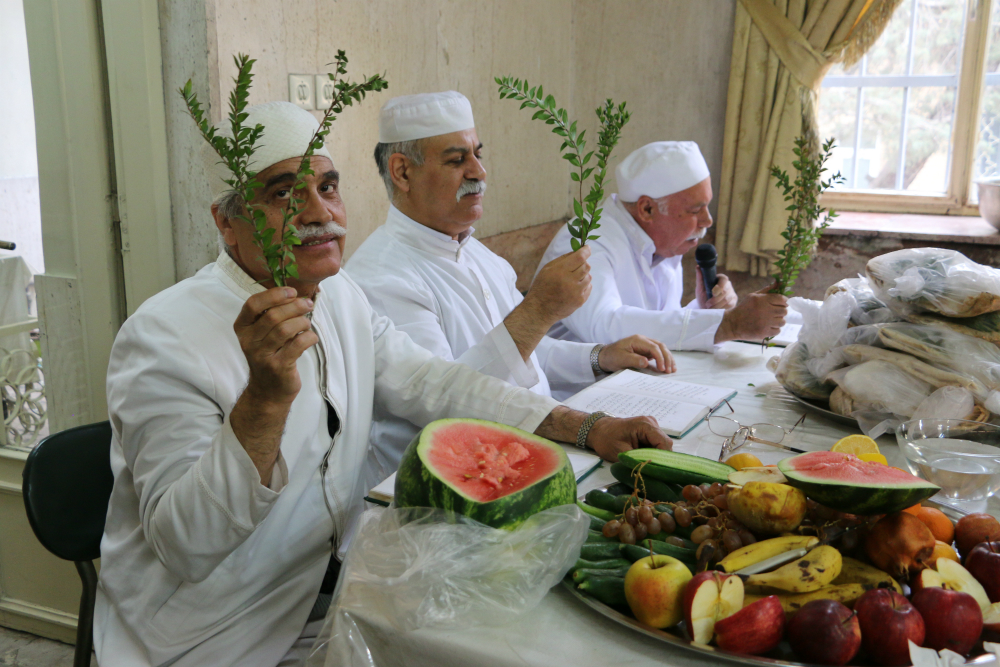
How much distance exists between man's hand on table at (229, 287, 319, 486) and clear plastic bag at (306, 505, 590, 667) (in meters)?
0.27

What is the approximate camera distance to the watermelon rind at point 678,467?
1.29 meters

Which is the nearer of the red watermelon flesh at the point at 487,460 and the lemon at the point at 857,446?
the red watermelon flesh at the point at 487,460

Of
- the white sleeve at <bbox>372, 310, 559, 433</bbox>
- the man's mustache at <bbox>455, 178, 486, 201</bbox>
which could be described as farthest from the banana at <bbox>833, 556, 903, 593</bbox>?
the man's mustache at <bbox>455, 178, 486, 201</bbox>

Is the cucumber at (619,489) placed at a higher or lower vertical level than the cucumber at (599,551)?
lower

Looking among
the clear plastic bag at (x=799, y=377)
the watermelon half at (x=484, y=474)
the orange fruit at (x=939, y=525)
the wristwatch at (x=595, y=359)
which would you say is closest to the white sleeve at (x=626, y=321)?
the wristwatch at (x=595, y=359)

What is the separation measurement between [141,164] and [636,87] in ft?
11.2

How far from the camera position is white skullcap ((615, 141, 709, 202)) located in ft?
11.3

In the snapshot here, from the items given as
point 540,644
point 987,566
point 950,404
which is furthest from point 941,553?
point 950,404

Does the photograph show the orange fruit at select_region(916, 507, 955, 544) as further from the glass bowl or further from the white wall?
the white wall

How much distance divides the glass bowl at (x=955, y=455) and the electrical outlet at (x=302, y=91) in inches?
84.1

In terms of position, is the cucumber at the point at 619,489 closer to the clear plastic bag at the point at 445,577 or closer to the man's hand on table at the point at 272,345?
the clear plastic bag at the point at 445,577

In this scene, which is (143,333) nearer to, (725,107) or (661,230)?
(661,230)

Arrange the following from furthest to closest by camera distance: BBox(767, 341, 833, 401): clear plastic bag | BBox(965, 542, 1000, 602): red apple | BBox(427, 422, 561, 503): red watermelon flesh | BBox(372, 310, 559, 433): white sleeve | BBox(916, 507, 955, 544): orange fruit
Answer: BBox(767, 341, 833, 401): clear plastic bag < BBox(372, 310, 559, 433): white sleeve < BBox(427, 422, 561, 503): red watermelon flesh < BBox(916, 507, 955, 544): orange fruit < BBox(965, 542, 1000, 602): red apple

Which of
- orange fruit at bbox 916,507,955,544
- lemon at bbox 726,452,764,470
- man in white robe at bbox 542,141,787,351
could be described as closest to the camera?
orange fruit at bbox 916,507,955,544
